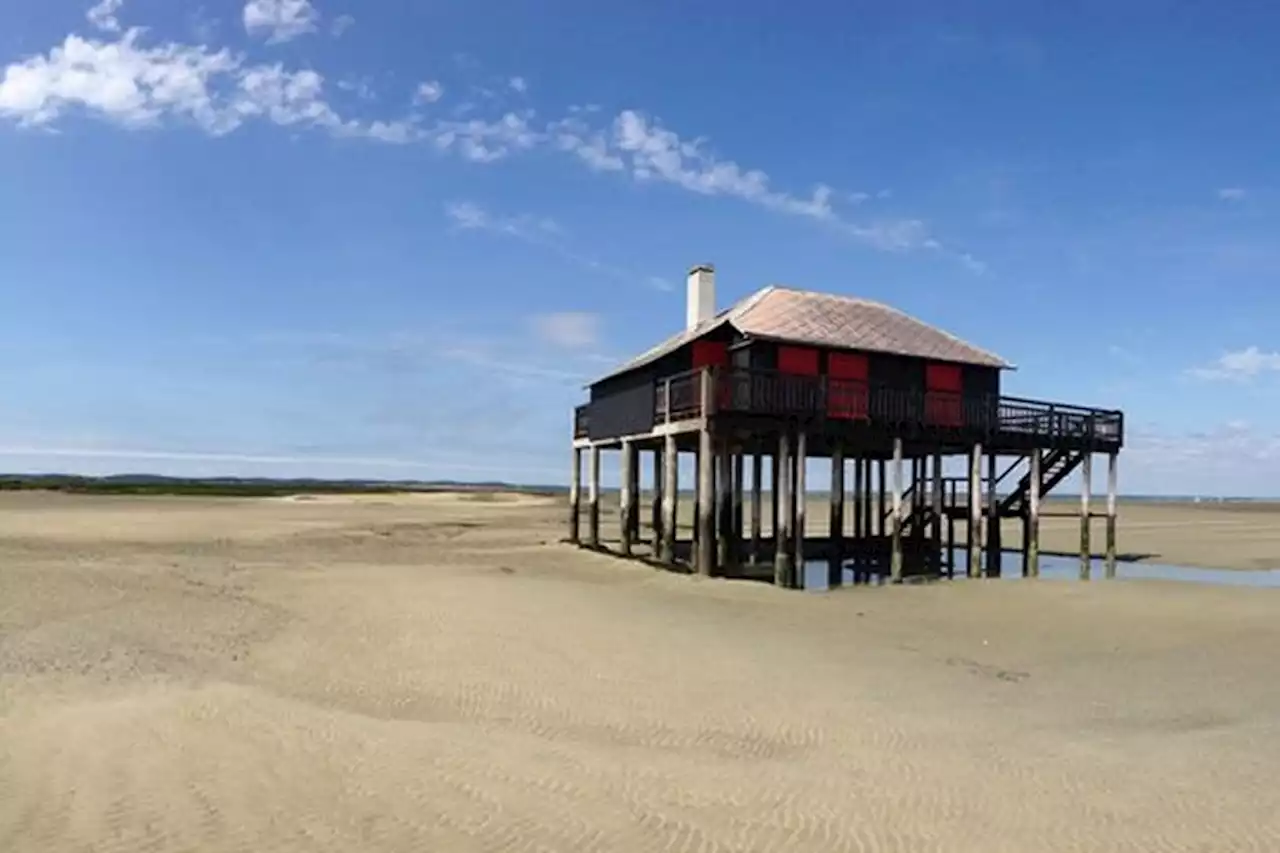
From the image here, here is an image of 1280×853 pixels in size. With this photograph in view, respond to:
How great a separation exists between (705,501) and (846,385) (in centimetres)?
500

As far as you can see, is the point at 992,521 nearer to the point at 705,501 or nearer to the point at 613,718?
the point at 705,501

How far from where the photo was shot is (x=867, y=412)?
24.4 m

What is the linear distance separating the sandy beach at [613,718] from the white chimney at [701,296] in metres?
11.2

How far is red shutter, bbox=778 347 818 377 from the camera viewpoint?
2433cm

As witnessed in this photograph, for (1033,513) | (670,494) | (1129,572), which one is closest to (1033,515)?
(1033,513)

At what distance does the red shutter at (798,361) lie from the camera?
24328 millimetres

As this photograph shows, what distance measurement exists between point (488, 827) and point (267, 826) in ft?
4.45

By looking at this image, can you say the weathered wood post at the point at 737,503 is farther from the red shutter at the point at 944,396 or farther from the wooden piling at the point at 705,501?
the red shutter at the point at 944,396

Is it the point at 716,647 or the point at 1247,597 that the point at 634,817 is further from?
the point at 1247,597

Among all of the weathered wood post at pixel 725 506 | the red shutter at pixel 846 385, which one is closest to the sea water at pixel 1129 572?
the weathered wood post at pixel 725 506

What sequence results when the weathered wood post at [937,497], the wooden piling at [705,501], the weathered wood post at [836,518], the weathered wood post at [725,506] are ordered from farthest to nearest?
1. the weathered wood post at [937,497]
2. the weathered wood post at [836,518]
3. the weathered wood post at [725,506]
4. the wooden piling at [705,501]

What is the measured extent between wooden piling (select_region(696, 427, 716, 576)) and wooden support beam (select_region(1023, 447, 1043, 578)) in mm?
Result: 10079

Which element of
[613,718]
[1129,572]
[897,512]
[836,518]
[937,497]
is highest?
[937,497]

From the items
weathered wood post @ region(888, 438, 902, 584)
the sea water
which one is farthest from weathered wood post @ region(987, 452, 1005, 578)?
weathered wood post @ region(888, 438, 902, 584)
